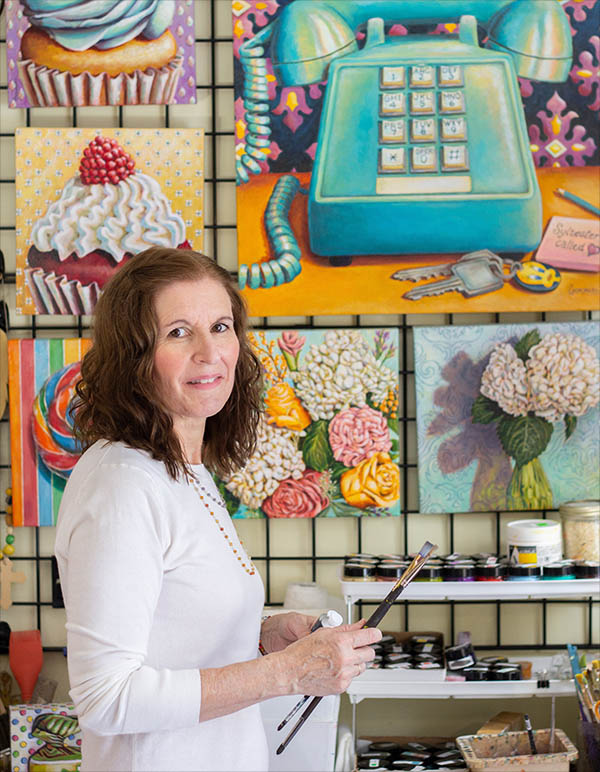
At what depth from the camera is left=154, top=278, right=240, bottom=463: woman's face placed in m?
1.07

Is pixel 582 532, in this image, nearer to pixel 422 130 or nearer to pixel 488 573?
pixel 488 573

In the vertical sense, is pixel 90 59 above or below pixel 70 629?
above

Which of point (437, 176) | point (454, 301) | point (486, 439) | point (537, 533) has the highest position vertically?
point (437, 176)

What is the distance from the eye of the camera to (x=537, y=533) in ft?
5.89

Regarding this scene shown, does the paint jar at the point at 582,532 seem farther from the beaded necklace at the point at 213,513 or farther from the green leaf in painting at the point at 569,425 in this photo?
the beaded necklace at the point at 213,513

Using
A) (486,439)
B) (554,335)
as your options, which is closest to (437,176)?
(554,335)

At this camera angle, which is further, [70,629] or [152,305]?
[152,305]

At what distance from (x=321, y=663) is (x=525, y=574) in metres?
0.88

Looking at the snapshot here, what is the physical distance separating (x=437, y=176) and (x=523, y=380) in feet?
1.64

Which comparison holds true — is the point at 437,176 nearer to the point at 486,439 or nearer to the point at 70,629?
the point at 486,439

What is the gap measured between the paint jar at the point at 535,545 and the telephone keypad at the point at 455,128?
88 centimetres

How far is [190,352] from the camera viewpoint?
1085mm

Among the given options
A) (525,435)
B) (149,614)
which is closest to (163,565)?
(149,614)

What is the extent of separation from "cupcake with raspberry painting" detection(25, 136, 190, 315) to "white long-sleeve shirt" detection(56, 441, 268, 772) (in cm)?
100
